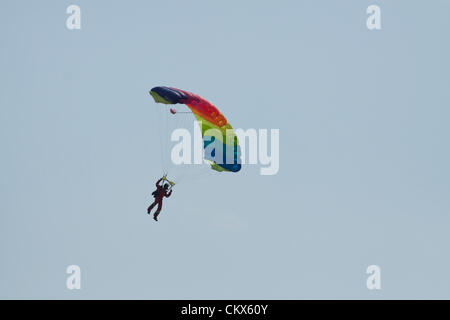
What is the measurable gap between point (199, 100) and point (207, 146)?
2.43 metres

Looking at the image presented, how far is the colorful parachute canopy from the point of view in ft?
158

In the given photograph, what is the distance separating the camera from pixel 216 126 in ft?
160

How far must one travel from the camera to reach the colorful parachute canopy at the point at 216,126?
1900 inches
